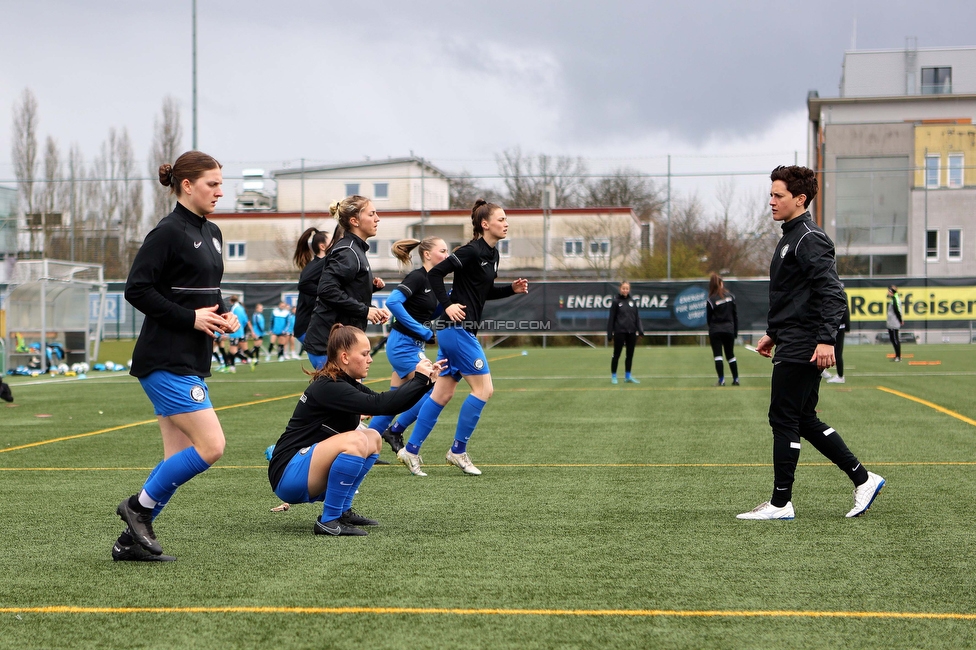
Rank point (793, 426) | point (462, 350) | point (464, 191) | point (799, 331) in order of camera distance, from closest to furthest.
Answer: point (799, 331)
point (793, 426)
point (462, 350)
point (464, 191)

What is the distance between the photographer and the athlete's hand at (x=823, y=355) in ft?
18.3

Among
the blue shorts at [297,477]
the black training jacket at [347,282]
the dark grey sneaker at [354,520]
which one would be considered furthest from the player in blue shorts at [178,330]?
the black training jacket at [347,282]

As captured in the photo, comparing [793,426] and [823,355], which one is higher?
[823,355]

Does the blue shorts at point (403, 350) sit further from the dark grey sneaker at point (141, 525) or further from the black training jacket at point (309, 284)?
the dark grey sneaker at point (141, 525)

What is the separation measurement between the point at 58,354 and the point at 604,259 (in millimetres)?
22376

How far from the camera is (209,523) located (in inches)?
228

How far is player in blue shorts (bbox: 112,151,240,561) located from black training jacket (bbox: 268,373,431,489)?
0.63 meters

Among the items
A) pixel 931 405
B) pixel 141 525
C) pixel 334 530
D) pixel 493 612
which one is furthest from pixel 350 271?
pixel 931 405

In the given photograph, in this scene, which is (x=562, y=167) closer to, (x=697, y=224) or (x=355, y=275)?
(x=697, y=224)

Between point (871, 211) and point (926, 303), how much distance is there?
13.1 metres

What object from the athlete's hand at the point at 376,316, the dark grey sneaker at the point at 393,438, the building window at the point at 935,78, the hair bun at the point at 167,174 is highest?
the building window at the point at 935,78

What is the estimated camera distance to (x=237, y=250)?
4881 centimetres

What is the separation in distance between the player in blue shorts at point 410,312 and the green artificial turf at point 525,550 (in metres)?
0.82

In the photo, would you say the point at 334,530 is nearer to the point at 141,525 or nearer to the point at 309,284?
the point at 141,525
